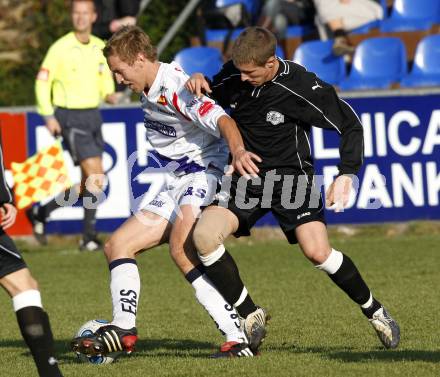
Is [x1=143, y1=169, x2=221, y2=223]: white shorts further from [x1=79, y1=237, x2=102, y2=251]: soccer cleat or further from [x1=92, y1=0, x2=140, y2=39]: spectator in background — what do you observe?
[x1=92, y1=0, x2=140, y2=39]: spectator in background

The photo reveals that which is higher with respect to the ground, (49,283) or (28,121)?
(28,121)

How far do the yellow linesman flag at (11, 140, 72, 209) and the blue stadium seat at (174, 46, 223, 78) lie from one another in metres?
2.66

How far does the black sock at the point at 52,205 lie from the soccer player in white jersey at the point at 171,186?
628 centimetres

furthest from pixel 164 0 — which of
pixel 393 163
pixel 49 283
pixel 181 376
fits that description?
pixel 181 376

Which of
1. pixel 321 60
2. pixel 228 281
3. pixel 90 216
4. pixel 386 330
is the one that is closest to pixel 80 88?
pixel 90 216

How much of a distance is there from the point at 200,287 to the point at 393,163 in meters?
6.22

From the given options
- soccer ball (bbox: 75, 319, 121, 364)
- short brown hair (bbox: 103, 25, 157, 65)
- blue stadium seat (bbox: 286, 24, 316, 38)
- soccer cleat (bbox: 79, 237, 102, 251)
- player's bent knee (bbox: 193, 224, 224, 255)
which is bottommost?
soccer cleat (bbox: 79, 237, 102, 251)

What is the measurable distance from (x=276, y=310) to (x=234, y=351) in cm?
205

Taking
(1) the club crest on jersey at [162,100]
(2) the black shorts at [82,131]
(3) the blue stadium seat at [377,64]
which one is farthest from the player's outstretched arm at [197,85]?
(3) the blue stadium seat at [377,64]

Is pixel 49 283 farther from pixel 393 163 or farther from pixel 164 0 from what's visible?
pixel 164 0

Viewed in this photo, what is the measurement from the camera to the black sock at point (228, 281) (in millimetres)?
6914

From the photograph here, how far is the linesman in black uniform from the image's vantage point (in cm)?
569

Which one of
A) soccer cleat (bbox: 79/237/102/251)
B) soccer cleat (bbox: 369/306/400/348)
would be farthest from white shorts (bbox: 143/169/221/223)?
soccer cleat (bbox: 79/237/102/251)

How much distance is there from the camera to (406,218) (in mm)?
13094
